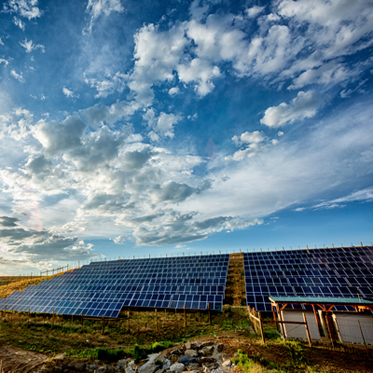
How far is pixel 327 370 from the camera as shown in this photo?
1291cm

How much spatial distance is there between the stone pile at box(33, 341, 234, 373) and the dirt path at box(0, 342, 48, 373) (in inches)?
87.1

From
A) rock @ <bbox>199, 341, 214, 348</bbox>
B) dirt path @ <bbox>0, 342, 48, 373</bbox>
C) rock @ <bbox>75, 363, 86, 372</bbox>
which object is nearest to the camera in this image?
rock @ <bbox>75, 363, 86, 372</bbox>

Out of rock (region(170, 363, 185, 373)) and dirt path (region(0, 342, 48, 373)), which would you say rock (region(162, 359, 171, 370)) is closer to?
rock (region(170, 363, 185, 373))

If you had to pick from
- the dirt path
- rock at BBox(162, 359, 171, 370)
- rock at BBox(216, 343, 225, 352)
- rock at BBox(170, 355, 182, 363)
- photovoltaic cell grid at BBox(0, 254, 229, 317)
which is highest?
photovoltaic cell grid at BBox(0, 254, 229, 317)

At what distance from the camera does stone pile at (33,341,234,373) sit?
47.6ft

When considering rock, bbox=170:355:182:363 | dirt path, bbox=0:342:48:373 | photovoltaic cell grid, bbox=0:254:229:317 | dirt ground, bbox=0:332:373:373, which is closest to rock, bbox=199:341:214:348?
dirt ground, bbox=0:332:373:373

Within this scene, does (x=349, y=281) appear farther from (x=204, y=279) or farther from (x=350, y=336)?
(x=204, y=279)

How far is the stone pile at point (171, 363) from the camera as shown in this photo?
14.5 meters

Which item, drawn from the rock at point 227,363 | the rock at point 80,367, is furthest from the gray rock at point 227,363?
the rock at point 80,367

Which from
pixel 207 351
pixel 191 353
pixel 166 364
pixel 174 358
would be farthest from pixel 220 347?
pixel 166 364

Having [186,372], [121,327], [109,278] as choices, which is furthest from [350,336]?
[109,278]

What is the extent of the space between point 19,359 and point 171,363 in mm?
14699

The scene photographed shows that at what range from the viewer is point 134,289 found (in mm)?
42906

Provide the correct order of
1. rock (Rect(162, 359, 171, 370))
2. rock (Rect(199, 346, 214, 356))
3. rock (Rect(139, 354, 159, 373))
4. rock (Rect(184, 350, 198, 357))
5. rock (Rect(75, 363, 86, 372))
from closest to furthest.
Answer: rock (Rect(162, 359, 171, 370)) → rock (Rect(139, 354, 159, 373)) → rock (Rect(199, 346, 214, 356)) → rock (Rect(184, 350, 198, 357)) → rock (Rect(75, 363, 86, 372))
